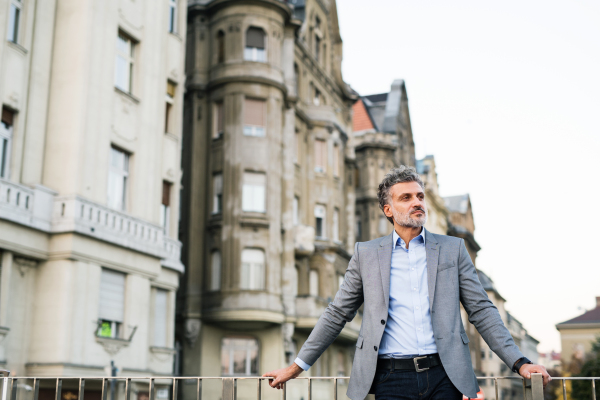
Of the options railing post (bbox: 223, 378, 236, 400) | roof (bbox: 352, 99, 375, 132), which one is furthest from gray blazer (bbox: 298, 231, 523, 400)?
roof (bbox: 352, 99, 375, 132)

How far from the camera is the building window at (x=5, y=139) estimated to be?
53.8ft

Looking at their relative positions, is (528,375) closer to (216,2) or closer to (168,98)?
(168,98)

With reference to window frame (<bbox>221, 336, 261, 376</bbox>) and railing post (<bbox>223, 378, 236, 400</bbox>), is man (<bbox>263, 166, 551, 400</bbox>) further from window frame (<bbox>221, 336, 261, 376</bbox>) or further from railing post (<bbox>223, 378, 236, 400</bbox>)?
window frame (<bbox>221, 336, 261, 376</bbox>)

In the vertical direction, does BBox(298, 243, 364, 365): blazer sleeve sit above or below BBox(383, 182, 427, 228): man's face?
below

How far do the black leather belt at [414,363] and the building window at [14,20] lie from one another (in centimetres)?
1551

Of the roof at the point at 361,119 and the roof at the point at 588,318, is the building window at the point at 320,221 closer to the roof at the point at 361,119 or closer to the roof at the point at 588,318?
the roof at the point at 361,119

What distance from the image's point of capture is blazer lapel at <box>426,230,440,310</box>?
413 cm

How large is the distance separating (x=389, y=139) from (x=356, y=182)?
12.1 ft

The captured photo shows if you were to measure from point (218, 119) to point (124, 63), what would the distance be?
10.6 m

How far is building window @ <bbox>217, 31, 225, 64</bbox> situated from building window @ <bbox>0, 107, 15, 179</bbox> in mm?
15266

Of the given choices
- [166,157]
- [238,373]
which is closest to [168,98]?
[166,157]

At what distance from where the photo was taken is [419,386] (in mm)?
3967

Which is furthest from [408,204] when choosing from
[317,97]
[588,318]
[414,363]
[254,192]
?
[588,318]

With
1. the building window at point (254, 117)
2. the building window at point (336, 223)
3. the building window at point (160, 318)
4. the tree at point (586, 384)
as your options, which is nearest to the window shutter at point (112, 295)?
the building window at point (160, 318)
